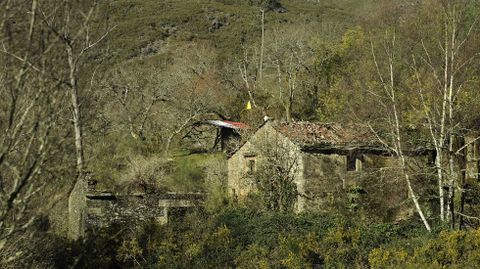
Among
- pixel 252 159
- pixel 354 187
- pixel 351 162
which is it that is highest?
pixel 252 159

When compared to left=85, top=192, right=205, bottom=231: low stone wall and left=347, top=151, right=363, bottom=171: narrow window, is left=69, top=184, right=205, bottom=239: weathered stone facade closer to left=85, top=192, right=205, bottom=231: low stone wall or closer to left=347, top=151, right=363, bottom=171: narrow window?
left=85, top=192, right=205, bottom=231: low stone wall

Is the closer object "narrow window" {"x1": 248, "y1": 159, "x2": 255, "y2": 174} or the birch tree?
the birch tree

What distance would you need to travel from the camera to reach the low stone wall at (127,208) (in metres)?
18.1

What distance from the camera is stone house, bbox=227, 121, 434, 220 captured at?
843 inches

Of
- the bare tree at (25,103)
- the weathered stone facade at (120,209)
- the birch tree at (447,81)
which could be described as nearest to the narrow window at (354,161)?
the birch tree at (447,81)

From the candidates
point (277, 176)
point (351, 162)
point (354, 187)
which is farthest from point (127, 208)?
point (351, 162)

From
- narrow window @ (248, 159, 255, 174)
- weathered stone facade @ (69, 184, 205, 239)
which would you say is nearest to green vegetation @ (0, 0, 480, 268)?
weathered stone facade @ (69, 184, 205, 239)

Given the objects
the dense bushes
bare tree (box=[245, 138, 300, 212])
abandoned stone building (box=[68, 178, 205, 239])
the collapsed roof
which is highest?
the collapsed roof

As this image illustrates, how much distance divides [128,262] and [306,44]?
28159 mm

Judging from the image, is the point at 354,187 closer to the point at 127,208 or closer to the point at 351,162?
the point at 351,162

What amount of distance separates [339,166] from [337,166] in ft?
0.28

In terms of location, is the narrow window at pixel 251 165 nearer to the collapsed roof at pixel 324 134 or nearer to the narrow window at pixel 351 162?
the collapsed roof at pixel 324 134

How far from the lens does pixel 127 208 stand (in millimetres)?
19016

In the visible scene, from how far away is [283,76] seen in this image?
3988 centimetres
